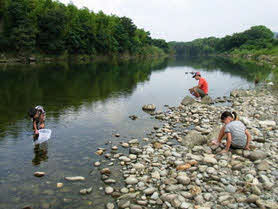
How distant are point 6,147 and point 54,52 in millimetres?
59247

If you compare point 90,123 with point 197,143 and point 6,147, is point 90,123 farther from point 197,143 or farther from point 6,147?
point 197,143

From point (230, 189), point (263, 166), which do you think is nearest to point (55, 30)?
point (263, 166)

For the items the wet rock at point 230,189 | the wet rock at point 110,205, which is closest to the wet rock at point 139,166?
the wet rock at point 110,205

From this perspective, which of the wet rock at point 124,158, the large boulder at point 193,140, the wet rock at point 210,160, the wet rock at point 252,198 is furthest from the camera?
the large boulder at point 193,140

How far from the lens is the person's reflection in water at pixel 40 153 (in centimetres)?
824

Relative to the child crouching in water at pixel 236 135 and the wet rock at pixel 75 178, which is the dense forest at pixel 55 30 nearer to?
the wet rock at pixel 75 178

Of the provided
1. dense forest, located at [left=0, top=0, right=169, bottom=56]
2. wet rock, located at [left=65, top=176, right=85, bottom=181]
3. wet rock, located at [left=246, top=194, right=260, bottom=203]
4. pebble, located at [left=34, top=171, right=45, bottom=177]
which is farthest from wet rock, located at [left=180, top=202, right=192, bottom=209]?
dense forest, located at [left=0, top=0, right=169, bottom=56]

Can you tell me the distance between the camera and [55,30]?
199 feet

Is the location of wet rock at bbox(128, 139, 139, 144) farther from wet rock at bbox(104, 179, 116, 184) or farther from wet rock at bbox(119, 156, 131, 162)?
wet rock at bbox(104, 179, 116, 184)

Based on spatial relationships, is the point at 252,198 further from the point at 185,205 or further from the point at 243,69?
the point at 243,69

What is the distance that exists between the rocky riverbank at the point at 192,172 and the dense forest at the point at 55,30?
166 feet

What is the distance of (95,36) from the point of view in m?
76.5

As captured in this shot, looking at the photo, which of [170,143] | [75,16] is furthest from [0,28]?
[170,143]

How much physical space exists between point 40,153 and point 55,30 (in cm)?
5870
